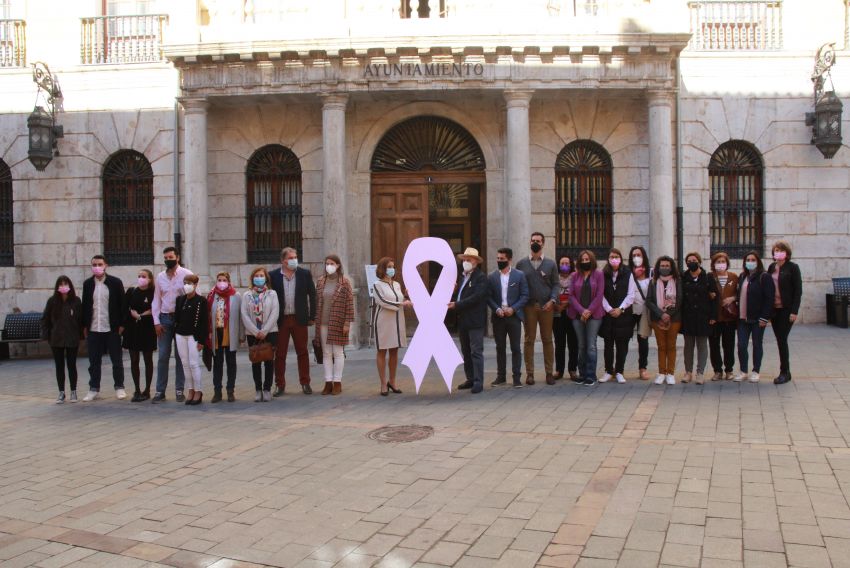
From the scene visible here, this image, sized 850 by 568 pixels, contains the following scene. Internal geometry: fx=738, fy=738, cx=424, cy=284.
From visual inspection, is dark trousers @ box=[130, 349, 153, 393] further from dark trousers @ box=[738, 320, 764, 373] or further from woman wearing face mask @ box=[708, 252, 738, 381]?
dark trousers @ box=[738, 320, 764, 373]

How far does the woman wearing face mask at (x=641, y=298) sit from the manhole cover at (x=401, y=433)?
4.02 metres

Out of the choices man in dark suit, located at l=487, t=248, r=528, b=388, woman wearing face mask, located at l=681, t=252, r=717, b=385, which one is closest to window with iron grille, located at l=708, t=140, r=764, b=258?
woman wearing face mask, located at l=681, t=252, r=717, b=385

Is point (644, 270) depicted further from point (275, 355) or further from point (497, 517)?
point (497, 517)

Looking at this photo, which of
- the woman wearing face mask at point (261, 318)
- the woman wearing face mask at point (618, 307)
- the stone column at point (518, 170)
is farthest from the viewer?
the stone column at point (518, 170)

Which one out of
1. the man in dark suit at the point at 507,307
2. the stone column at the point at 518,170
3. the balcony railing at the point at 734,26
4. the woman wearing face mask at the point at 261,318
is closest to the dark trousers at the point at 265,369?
the woman wearing face mask at the point at 261,318

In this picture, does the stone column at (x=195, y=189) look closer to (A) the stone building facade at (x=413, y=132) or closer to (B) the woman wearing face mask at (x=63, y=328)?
(A) the stone building facade at (x=413, y=132)

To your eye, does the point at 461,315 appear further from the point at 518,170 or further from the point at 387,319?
the point at 518,170

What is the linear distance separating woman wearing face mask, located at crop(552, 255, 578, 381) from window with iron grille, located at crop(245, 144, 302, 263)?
7.35 m

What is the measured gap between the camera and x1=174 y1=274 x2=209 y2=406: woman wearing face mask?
983cm

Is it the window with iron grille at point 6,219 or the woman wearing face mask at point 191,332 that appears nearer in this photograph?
the woman wearing face mask at point 191,332

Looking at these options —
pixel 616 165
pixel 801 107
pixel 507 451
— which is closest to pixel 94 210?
pixel 616 165

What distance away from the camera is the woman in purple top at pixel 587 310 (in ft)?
33.9

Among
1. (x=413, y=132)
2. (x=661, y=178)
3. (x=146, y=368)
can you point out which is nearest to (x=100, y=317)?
(x=146, y=368)

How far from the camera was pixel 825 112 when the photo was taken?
1533cm
